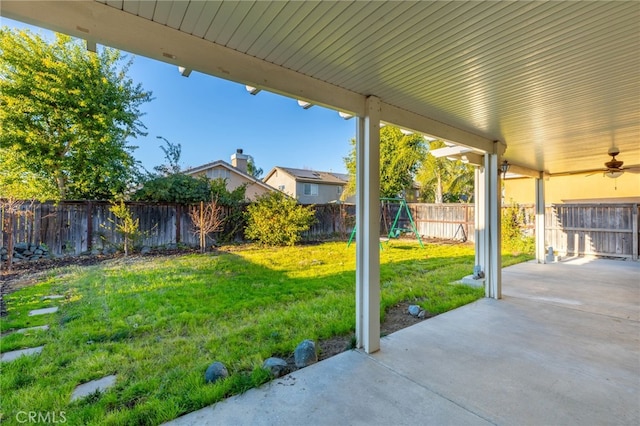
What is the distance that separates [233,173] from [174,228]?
6.92 meters

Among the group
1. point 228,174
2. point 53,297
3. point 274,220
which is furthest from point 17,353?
point 228,174

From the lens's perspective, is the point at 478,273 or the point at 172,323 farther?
the point at 478,273

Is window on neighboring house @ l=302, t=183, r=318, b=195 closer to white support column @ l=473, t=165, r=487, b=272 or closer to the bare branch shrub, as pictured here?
the bare branch shrub

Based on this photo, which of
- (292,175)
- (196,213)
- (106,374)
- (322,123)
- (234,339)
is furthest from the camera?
(292,175)

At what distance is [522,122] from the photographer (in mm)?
3436

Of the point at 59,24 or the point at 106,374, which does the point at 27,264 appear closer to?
the point at 106,374

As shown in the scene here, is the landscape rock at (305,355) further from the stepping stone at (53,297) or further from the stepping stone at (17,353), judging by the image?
the stepping stone at (53,297)

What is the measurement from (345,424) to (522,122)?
367 centimetres

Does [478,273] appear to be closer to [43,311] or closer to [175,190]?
[43,311]

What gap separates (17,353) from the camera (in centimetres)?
248

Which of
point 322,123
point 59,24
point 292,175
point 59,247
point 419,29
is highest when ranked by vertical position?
point 322,123

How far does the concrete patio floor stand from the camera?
180 cm

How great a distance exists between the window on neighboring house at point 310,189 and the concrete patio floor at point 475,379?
15.6 m

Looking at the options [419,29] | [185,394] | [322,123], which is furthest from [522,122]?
[322,123]
